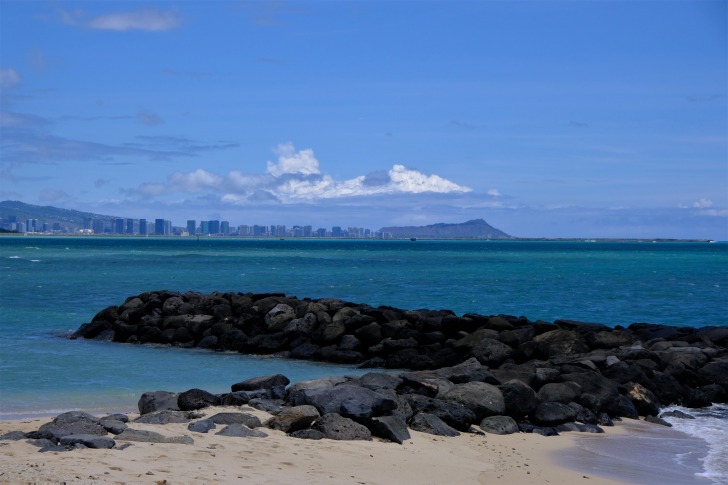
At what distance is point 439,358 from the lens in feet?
59.6

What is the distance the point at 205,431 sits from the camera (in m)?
9.78

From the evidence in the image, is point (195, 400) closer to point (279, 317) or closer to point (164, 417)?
point (164, 417)

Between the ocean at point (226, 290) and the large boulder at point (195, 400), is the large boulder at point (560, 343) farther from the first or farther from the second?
the large boulder at point (195, 400)

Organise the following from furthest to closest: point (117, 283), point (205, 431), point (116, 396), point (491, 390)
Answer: point (117, 283) < point (116, 396) < point (491, 390) < point (205, 431)

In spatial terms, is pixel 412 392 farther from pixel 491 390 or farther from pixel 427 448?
pixel 427 448

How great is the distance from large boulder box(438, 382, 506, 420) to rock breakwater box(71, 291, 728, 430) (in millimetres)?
14

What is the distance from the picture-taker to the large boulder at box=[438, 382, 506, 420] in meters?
11.5

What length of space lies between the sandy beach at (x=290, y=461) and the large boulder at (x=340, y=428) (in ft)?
0.54

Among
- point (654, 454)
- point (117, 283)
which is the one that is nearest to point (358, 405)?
point (654, 454)

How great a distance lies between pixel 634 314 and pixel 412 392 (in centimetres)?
2155

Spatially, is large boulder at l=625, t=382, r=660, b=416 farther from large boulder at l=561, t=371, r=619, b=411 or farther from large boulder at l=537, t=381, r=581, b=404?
large boulder at l=537, t=381, r=581, b=404

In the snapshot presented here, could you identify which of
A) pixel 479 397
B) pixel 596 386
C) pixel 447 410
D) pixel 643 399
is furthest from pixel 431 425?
pixel 643 399

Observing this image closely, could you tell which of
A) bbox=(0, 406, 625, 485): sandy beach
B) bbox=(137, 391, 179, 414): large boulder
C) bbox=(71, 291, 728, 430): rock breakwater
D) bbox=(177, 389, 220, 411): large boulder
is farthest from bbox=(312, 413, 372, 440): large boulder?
bbox=(137, 391, 179, 414): large boulder

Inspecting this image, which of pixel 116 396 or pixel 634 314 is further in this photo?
pixel 634 314
